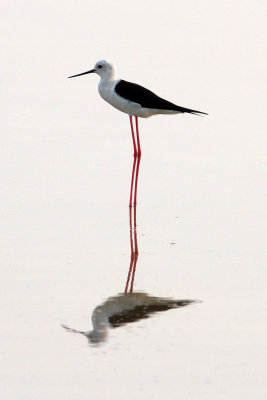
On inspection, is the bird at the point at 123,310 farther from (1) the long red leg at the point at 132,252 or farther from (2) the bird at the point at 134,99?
(2) the bird at the point at 134,99

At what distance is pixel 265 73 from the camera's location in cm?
1280

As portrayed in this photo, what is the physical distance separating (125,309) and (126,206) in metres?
2.50

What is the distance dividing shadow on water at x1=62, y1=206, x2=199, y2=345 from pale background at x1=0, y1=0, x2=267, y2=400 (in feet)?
0.19

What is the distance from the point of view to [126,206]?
7.82 metres

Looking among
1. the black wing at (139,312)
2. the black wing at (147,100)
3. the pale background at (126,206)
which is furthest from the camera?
the black wing at (147,100)

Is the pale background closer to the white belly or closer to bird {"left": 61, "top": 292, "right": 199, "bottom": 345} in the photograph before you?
bird {"left": 61, "top": 292, "right": 199, "bottom": 345}

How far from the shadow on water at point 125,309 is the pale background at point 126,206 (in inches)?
2.3

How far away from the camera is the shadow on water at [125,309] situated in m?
4.98

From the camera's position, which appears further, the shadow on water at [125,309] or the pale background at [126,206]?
the shadow on water at [125,309]

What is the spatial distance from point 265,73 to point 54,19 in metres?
4.04

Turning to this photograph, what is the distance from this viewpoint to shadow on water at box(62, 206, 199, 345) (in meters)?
4.98

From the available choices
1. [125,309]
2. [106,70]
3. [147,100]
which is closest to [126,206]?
[147,100]

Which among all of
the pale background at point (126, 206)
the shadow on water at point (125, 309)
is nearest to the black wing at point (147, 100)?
the pale background at point (126, 206)

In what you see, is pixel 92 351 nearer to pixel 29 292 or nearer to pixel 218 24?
pixel 29 292
